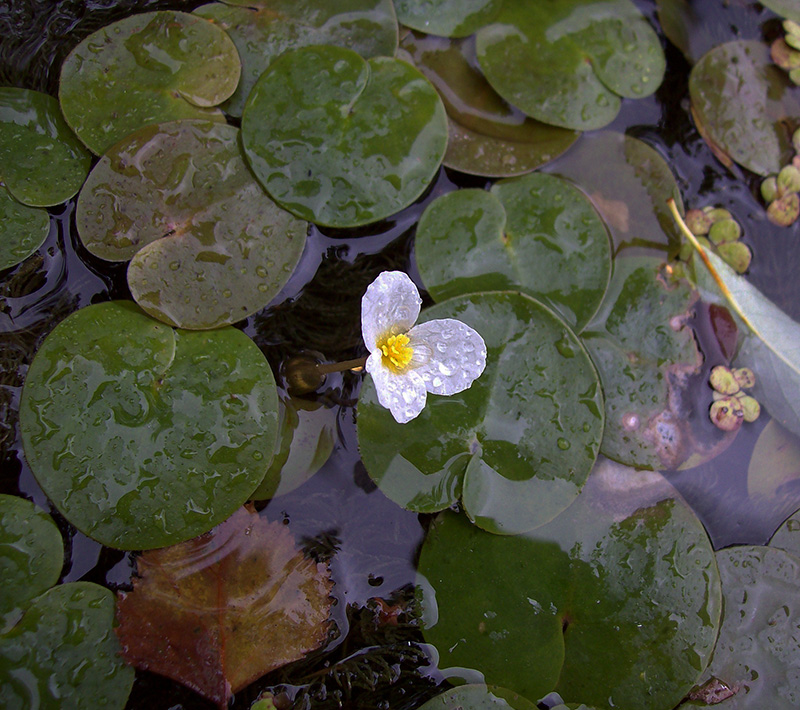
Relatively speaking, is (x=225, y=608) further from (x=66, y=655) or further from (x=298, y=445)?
(x=298, y=445)

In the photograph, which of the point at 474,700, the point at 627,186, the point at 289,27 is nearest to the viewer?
the point at 474,700

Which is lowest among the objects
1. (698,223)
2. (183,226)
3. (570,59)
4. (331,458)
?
(331,458)

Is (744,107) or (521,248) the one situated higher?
(744,107)

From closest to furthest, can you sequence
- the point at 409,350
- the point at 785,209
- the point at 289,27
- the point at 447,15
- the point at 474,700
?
the point at 409,350 < the point at 474,700 < the point at 289,27 < the point at 447,15 < the point at 785,209

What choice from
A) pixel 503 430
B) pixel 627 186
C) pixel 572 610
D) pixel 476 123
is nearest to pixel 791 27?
pixel 627 186

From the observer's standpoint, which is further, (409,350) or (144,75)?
(144,75)

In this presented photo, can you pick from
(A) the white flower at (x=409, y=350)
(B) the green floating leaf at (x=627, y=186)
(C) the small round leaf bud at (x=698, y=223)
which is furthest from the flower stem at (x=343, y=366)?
(C) the small round leaf bud at (x=698, y=223)

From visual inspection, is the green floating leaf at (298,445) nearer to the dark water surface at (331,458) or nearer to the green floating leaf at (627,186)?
the dark water surface at (331,458)
